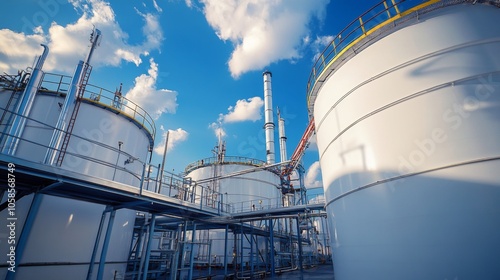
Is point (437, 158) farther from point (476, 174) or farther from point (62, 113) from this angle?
point (62, 113)

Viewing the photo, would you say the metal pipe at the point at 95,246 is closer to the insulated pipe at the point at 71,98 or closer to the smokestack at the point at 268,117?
the insulated pipe at the point at 71,98

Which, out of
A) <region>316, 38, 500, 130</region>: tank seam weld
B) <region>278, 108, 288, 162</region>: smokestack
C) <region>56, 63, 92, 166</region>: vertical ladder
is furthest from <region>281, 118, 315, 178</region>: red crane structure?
<region>56, 63, 92, 166</region>: vertical ladder

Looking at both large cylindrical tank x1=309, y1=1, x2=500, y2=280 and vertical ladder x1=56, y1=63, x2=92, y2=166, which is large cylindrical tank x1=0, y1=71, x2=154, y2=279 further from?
large cylindrical tank x1=309, y1=1, x2=500, y2=280

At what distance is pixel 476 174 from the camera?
509 cm

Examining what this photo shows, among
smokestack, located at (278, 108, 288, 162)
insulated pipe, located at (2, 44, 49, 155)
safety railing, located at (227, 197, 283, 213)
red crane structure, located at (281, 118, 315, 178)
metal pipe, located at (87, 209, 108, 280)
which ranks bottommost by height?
metal pipe, located at (87, 209, 108, 280)

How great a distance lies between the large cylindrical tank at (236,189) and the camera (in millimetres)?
20859

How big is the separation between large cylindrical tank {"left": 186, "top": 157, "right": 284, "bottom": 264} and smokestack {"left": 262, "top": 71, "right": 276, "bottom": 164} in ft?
5.24

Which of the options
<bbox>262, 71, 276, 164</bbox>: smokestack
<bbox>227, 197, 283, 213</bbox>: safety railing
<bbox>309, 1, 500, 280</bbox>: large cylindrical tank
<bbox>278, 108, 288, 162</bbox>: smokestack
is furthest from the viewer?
<bbox>278, 108, 288, 162</bbox>: smokestack

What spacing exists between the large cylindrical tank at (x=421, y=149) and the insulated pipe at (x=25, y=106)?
33.1 feet

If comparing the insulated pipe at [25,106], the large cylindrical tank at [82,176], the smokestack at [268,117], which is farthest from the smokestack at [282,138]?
the insulated pipe at [25,106]

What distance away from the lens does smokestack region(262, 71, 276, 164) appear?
1023 inches

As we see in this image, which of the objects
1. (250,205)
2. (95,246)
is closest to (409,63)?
(95,246)

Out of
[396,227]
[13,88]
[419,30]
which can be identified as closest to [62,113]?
[13,88]

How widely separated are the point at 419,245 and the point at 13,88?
1403 cm
